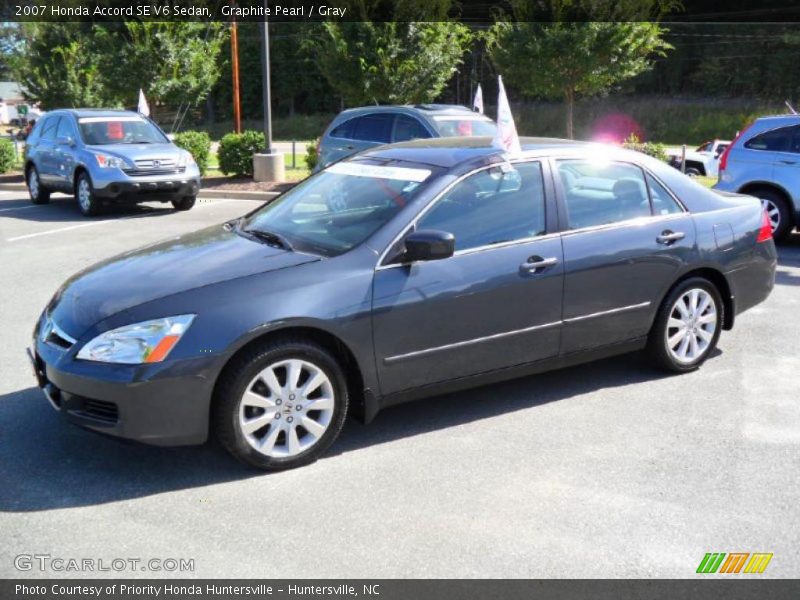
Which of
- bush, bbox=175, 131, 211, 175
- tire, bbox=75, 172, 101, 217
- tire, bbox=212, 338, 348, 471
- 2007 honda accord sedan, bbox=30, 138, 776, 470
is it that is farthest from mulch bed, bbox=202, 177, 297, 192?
tire, bbox=212, 338, 348, 471

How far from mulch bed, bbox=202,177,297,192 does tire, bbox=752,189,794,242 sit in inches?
366

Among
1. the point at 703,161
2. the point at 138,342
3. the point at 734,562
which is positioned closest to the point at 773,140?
the point at 734,562

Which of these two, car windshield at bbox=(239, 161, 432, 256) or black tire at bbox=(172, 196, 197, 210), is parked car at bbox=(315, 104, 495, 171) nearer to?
black tire at bbox=(172, 196, 197, 210)

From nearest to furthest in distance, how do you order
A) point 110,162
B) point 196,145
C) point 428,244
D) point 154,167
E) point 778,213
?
1. point 428,244
2. point 778,213
3. point 110,162
4. point 154,167
5. point 196,145

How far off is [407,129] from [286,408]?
9.74 meters

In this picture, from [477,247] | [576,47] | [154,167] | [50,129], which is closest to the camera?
[477,247]

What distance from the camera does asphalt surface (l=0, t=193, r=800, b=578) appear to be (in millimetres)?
3525

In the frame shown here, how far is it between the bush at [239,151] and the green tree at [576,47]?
28.3 feet

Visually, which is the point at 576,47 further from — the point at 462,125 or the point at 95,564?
the point at 95,564

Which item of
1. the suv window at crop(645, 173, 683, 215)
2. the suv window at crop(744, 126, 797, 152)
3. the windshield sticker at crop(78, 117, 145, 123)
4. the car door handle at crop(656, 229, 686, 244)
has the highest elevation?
the windshield sticker at crop(78, 117, 145, 123)

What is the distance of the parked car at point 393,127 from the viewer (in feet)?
43.5

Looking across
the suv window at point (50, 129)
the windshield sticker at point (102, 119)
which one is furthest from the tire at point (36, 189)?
the windshield sticker at point (102, 119)

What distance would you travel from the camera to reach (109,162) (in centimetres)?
1409

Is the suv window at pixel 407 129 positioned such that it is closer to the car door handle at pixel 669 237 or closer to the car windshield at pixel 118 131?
the car windshield at pixel 118 131
